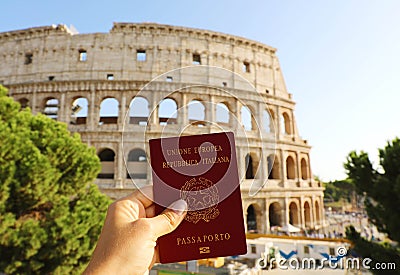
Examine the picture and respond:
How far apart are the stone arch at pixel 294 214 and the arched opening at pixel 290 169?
2.11 m

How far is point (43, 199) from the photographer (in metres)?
→ 7.30

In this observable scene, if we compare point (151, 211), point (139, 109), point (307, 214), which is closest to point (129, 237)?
point (151, 211)

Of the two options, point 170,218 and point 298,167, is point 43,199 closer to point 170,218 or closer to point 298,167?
point 170,218

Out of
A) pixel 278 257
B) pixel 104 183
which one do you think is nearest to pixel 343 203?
pixel 278 257

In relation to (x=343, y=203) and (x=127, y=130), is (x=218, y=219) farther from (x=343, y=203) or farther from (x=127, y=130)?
(x=343, y=203)

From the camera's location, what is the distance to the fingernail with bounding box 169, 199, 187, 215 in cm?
166

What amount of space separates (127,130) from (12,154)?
6511 millimetres

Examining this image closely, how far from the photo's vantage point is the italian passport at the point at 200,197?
1.68 m

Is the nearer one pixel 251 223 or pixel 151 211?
pixel 151 211

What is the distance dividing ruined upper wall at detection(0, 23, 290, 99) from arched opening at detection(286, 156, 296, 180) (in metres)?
7.26

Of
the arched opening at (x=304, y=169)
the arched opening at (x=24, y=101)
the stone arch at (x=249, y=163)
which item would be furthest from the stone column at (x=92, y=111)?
the arched opening at (x=304, y=169)

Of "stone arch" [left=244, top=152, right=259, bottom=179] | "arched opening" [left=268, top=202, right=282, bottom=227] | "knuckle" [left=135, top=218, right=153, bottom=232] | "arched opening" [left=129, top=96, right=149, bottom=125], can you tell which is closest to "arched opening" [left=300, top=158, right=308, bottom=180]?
"arched opening" [left=268, top=202, right=282, bottom=227]

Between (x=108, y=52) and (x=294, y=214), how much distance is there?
1755 centimetres

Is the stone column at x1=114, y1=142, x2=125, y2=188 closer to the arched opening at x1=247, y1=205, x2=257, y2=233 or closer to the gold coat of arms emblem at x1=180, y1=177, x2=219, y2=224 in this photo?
the arched opening at x1=247, y1=205, x2=257, y2=233
